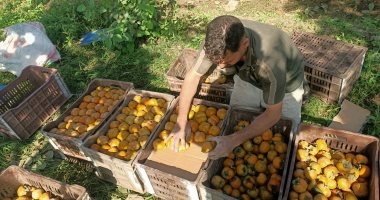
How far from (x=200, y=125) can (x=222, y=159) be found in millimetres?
526

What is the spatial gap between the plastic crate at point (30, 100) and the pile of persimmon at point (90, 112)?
0.96 metres

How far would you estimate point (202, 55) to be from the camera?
A: 3.33 meters

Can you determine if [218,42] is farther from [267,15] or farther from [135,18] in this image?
[267,15]

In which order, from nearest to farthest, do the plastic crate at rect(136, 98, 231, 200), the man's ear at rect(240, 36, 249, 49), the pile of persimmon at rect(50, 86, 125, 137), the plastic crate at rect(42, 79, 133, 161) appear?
the man's ear at rect(240, 36, 249, 49)
the plastic crate at rect(136, 98, 231, 200)
the plastic crate at rect(42, 79, 133, 161)
the pile of persimmon at rect(50, 86, 125, 137)

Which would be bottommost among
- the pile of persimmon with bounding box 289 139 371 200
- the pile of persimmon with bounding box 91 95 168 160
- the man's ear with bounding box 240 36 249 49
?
the pile of persimmon with bounding box 289 139 371 200

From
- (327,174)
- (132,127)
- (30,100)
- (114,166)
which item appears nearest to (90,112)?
(132,127)

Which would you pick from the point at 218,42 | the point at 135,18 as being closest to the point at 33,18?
the point at 135,18

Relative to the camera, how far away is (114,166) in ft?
12.2

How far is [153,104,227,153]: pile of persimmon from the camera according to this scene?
3.62 m

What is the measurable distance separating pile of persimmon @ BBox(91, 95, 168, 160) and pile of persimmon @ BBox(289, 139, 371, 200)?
176 cm

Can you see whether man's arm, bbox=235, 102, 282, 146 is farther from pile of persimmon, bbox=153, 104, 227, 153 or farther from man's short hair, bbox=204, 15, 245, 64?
man's short hair, bbox=204, 15, 245, 64

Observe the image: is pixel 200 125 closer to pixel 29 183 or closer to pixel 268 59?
pixel 268 59

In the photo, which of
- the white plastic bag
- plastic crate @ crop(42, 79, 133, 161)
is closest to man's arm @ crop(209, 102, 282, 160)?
plastic crate @ crop(42, 79, 133, 161)

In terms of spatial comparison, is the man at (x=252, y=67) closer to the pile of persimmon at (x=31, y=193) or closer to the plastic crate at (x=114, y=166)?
the plastic crate at (x=114, y=166)
